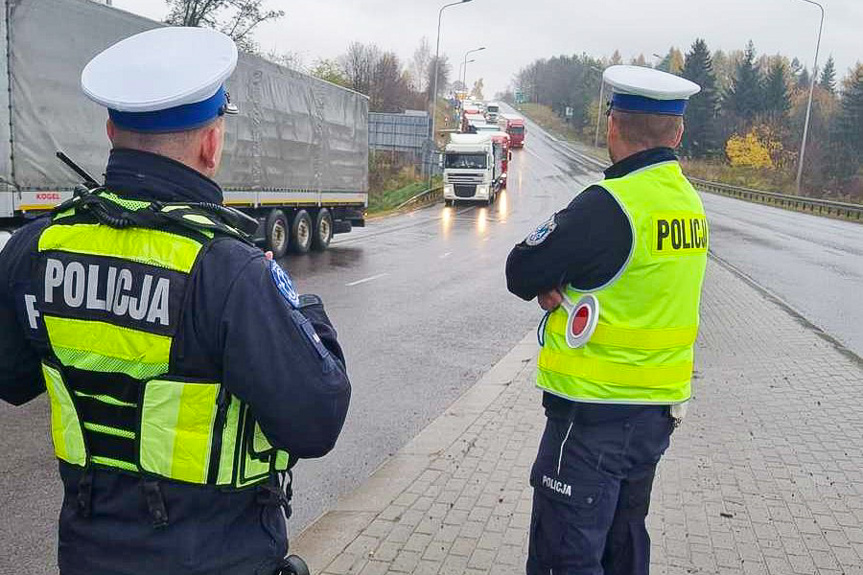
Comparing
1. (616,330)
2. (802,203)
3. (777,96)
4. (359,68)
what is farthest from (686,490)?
(777,96)

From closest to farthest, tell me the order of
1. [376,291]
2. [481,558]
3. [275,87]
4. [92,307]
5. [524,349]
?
[92,307] < [481,558] < [524,349] < [376,291] < [275,87]

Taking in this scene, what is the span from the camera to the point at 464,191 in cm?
3509

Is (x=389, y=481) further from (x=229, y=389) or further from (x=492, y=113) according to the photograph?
(x=492, y=113)

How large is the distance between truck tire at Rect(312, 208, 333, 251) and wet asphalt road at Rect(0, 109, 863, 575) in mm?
298

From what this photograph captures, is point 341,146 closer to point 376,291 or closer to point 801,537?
point 376,291

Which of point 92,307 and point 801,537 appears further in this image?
point 801,537

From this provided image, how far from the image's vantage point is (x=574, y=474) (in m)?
2.55

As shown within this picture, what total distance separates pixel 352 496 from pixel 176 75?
321cm

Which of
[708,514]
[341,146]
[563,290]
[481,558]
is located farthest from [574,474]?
[341,146]

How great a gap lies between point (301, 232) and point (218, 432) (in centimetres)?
1540

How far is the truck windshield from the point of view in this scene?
114ft

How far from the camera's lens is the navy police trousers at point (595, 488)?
252 centimetres

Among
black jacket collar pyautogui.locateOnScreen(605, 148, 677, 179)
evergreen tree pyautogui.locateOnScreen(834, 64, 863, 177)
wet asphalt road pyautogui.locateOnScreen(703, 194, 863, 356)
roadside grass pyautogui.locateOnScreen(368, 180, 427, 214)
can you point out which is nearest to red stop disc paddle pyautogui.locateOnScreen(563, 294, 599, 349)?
black jacket collar pyautogui.locateOnScreen(605, 148, 677, 179)

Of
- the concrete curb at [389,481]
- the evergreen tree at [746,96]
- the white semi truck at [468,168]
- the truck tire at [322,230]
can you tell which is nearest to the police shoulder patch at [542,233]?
the concrete curb at [389,481]
